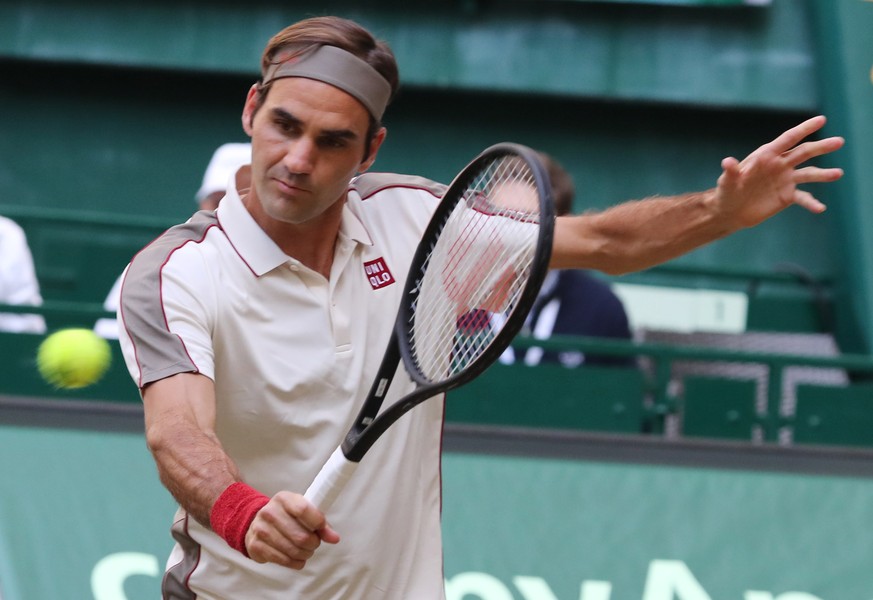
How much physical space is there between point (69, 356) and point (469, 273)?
2652mm

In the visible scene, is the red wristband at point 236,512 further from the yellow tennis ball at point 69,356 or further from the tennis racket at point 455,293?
the yellow tennis ball at point 69,356

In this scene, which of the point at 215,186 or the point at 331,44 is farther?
the point at 215,186

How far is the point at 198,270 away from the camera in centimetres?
251

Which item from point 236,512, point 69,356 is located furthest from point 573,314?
point 236,512

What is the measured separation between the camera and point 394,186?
283 cm

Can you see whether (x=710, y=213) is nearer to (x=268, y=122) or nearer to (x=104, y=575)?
(x=268, y=122)

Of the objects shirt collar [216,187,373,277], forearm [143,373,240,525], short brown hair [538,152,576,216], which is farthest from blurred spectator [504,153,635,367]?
forearm [143,373,240,525]

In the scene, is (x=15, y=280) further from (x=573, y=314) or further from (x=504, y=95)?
(x=504, y=95)

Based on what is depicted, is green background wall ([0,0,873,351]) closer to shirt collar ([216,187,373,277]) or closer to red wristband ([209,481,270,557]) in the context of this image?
shirt collar ([216,187,373,277])

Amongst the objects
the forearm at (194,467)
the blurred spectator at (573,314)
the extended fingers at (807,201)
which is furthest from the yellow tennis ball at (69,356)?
the extended fingers at (807,201)

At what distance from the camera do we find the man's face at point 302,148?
8.11ft

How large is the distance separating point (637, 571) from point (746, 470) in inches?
25.9

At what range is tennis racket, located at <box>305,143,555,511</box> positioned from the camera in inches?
88.7

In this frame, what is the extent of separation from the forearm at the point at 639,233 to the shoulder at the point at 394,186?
284 millimetres
